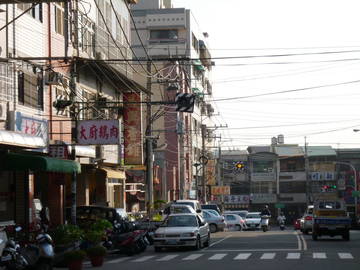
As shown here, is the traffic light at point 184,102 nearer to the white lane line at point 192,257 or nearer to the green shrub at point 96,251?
the white lane line at point 192,257

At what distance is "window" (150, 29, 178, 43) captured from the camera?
78375 millimetres

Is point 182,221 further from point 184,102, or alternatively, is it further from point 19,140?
point 19,140

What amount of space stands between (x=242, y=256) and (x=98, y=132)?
312 inches

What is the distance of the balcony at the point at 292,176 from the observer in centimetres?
9731

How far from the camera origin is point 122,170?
147 ft

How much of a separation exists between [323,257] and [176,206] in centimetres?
1799

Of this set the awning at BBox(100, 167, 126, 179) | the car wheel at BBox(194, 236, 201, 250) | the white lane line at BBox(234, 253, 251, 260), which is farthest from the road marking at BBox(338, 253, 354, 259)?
the awning at BBox(100, 167, 126, 179)

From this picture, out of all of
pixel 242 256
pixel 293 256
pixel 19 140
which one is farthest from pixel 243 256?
pixel 19 140

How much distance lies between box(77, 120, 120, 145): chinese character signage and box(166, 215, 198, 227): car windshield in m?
3.80

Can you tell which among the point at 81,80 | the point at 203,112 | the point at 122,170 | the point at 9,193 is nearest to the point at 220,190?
the point at 203,112

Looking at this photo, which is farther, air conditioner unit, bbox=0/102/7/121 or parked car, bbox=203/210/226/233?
parked car, bbox=203/210/226/233

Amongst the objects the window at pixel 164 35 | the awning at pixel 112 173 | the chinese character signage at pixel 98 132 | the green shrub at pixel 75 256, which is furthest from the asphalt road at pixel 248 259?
the window at pixel 164 35

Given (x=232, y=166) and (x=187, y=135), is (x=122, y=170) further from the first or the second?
A: (x=232, y=166)

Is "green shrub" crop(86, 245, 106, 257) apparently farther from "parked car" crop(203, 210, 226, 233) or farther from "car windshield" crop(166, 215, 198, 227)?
"parked car" crop(203, 210, 226, 233)
